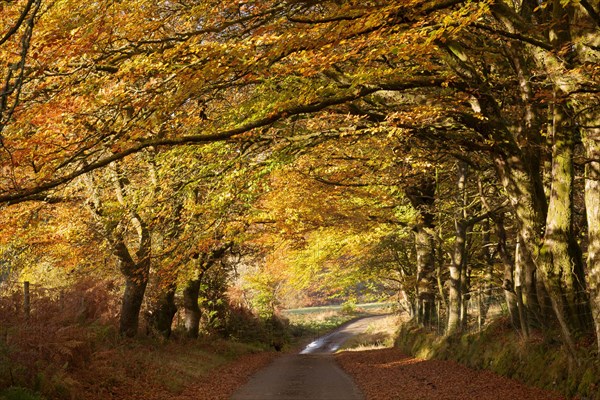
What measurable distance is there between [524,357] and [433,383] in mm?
2674

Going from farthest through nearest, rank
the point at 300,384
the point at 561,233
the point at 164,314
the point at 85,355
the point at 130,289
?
the point at 164,314, the point at 130,289, the point at 300,384, the point at 85,355, the point at 561,233

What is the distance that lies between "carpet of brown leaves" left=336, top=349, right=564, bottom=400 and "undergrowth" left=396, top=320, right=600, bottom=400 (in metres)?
0.28

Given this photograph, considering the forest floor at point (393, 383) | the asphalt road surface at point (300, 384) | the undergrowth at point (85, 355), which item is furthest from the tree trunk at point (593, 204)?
the undergrowth at point (85, 355)

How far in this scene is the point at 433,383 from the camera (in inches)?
624

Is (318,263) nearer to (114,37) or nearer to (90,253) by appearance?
(90,253)

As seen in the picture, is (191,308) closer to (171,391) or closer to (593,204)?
(171,391)

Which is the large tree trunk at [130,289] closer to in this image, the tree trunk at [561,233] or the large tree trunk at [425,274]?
the large tree trunk at [425,274]

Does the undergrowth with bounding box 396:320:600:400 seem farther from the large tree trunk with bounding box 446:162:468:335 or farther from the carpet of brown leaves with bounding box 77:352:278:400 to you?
the carpet of brown leaves with bounding box 77:352:278:400

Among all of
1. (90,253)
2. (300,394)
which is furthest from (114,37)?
(90,253)

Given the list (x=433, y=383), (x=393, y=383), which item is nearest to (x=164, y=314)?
(x=393, y=383)

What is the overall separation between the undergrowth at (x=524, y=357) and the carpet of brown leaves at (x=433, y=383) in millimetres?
282

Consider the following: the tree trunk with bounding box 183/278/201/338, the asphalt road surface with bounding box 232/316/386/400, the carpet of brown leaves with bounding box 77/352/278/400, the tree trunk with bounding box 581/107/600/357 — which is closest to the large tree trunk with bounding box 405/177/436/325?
the asphalt road surface with bounding box 232/316/386/400

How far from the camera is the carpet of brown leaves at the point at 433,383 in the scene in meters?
13.0

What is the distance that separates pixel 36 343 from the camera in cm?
1166
